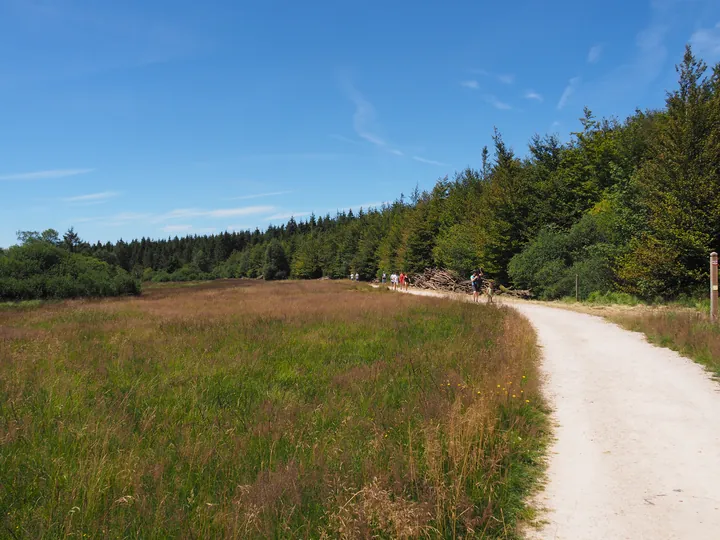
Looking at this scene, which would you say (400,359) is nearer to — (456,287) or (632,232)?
(632,232)

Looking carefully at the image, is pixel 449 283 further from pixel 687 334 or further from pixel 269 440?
pixel 269 440

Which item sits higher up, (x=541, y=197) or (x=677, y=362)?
(x=541, y=197)

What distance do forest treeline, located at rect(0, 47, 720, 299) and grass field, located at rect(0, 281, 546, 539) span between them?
1428 cm

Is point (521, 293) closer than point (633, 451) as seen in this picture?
No

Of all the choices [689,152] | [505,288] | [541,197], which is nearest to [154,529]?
[689,152]

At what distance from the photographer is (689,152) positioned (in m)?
19.1

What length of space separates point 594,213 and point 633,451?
29.7 meters

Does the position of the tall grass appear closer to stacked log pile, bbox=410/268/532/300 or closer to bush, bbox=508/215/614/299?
bush, bbox=508/215/614/299

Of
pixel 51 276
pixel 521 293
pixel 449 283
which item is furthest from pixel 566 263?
pixel 51 276

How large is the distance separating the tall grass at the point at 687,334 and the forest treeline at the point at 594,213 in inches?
328

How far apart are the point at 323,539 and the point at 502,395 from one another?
3949mm

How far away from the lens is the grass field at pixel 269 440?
3441 millimetres

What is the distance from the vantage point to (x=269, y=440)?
16.8ft

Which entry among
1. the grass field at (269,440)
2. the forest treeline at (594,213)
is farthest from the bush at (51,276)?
the grass field at (269,440)
